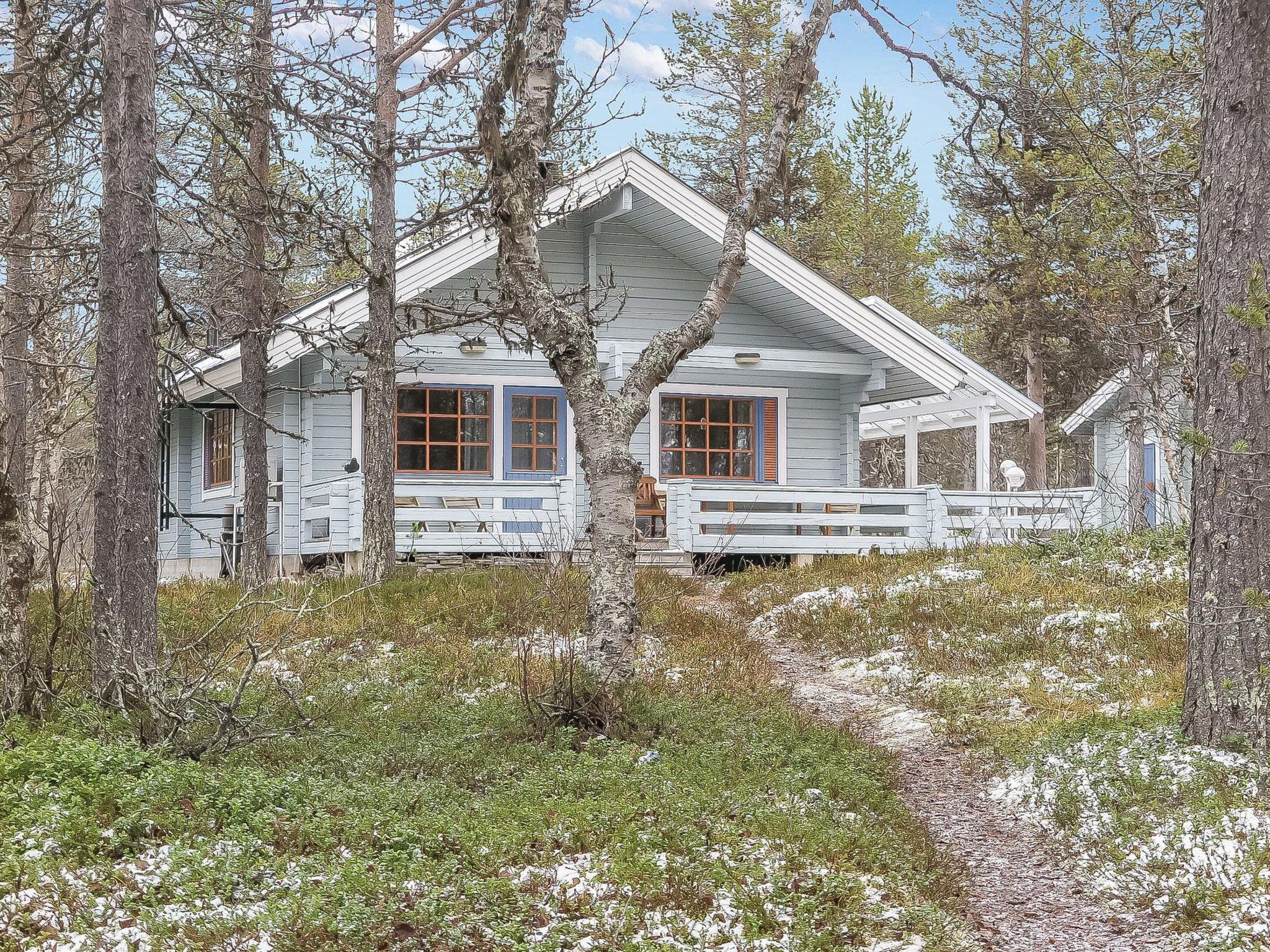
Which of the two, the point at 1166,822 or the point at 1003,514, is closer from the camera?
the point at 1166,822

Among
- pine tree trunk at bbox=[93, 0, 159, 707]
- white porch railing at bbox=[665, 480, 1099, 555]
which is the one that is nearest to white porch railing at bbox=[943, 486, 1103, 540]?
white porch railing at bbox=[665, 480, 1099, 555]

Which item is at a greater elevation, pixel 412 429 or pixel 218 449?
pixel 412 429

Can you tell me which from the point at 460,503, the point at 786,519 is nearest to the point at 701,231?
the point at 786,519

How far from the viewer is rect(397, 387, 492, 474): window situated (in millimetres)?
17422

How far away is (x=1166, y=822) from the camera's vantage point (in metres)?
5.72

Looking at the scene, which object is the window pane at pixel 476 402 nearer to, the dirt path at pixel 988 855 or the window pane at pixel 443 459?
the window pane at pixel 443 459

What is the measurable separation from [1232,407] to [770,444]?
12697 millimetres

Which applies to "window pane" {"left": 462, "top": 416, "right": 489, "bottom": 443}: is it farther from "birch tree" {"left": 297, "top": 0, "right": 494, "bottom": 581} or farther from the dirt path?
the dirt path

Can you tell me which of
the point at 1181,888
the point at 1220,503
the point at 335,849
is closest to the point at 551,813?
the point at 335,849

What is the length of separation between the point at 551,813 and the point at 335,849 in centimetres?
102

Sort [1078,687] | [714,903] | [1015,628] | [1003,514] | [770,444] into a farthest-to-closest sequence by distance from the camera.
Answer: [770,444] → [1003,514] → [1015,628] → [1078,687] → [714,903]

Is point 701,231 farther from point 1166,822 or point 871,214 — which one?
point 871,214

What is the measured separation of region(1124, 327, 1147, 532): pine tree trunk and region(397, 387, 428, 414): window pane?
975 cm

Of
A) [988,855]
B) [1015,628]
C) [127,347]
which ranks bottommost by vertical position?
[988,855]
